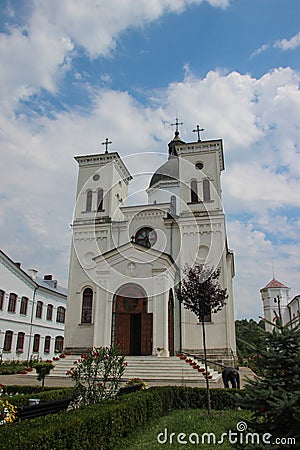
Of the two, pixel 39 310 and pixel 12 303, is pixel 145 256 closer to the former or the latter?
pixel 12 303

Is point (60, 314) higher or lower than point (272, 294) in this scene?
lower

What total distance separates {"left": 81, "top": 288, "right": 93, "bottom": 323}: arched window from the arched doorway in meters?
3.82

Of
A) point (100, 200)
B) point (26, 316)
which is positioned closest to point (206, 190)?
point (100, 200)

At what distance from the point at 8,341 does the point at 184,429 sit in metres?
25.6

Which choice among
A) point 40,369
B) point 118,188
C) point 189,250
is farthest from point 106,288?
point 118,188

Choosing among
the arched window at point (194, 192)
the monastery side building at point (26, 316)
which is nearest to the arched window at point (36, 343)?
the monastery side building at point (26, 316)

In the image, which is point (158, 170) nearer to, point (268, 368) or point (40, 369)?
point (40, 369)

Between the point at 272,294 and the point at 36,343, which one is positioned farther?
the point at 272,294

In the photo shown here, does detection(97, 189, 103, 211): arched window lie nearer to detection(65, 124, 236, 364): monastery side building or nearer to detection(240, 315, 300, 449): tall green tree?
detection(65, 124, 236, 364): monastery side building

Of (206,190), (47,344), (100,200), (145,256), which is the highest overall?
(206,190)

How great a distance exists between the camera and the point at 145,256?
22.0 meters

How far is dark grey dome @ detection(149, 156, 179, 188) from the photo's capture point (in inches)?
1310

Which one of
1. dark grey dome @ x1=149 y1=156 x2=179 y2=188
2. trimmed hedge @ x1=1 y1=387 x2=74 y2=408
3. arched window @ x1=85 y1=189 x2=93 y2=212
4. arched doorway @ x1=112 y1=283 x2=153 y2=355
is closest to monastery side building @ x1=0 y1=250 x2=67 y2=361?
arched window @ x1=85 y1=189 x2=93 y2=212

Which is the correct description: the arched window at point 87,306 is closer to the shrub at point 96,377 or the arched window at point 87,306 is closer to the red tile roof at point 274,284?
the shrub at point 96,377
